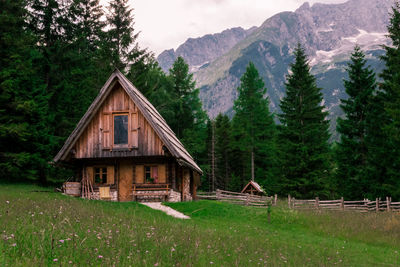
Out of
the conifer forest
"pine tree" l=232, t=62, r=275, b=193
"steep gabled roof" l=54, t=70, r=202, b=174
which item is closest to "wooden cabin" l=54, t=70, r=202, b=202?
"steep gabled roof" l=54, t=70, r=202, b=174

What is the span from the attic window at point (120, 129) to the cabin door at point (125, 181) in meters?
1.92

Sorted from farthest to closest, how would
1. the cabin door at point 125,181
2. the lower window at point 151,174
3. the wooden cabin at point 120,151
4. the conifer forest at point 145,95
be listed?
the conifer forest at point 145,95
the cabin door at point 125,181
the lower window at point 151,174
the wooden cabin at point 120,151

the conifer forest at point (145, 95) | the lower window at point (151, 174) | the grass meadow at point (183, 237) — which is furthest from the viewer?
the conifer forest at point (145, 95)

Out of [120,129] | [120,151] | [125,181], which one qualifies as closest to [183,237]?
[120,151]

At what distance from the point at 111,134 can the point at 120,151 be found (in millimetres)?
1481

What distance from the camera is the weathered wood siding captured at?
24.0m

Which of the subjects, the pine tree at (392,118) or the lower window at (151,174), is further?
the pine tree at (392,118)

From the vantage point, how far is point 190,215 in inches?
802

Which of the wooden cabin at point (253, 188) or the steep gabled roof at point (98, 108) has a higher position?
the steep gabled roof at point (98, 108)

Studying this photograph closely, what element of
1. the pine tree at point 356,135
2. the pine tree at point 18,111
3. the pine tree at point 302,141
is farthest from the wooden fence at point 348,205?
the pine tree at point 18,111

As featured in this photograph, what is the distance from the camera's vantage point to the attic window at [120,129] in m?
24.5

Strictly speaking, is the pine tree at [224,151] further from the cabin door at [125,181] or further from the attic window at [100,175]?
the attic window at [100,175]

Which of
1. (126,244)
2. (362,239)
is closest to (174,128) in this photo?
(362,239)

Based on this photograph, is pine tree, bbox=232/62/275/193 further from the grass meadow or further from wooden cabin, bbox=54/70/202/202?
the grass meadow
